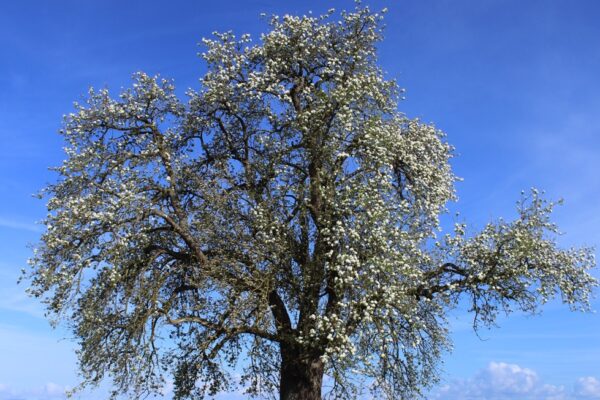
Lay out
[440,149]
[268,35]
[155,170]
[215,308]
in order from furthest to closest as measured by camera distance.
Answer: [440,149] → [268,35] → [155,170] → [215,308]

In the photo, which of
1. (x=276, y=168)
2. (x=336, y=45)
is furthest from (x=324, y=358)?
(x=336, y=45)

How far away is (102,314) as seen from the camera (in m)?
20.5

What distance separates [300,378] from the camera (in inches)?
828

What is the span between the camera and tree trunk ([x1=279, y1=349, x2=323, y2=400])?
20.9 metres

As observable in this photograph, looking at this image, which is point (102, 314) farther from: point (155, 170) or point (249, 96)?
point (249, 96)

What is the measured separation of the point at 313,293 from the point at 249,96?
7946 millimetres

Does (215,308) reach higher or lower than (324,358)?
higher

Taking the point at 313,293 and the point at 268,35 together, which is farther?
the point at 268,35

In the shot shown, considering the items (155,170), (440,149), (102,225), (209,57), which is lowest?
(102,225)

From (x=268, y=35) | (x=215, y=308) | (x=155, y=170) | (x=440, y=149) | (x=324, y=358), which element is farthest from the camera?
(x=440, y=149)

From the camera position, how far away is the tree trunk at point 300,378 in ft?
68.6

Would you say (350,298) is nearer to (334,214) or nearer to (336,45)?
(334,214)

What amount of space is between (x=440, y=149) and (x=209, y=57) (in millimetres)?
10143

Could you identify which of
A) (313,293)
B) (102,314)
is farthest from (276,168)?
(102,314)
